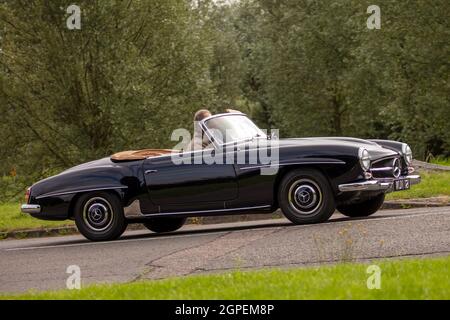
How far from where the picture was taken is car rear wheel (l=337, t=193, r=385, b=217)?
12656 mm

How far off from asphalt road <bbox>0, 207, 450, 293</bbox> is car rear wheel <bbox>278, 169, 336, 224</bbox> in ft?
0.65

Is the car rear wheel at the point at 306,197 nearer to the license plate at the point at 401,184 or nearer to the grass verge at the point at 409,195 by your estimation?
the license plate at the point at 401,184

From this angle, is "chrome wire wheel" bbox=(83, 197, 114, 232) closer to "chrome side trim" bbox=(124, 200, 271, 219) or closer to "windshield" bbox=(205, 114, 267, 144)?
"chrome side trim" bbox=(124, 200, 271, 219)

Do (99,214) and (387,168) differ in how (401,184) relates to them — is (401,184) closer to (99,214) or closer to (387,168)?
(387,168)

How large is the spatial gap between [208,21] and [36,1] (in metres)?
6.40

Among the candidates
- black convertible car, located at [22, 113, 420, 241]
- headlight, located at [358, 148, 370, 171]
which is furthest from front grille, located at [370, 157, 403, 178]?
headlight, located at [358, 148, 370, 171]

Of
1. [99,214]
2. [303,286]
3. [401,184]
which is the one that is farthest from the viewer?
[99,214]

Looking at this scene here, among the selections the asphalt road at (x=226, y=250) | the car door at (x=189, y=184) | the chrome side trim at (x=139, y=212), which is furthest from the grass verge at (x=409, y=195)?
the car door at (x=189, y=184)

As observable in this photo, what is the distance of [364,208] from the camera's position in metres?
12.8

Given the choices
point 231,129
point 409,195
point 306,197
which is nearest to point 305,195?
point 306,197

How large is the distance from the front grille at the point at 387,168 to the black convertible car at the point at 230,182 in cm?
1

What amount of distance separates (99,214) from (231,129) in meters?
2.16

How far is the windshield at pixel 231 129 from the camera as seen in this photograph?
12.2 metres
